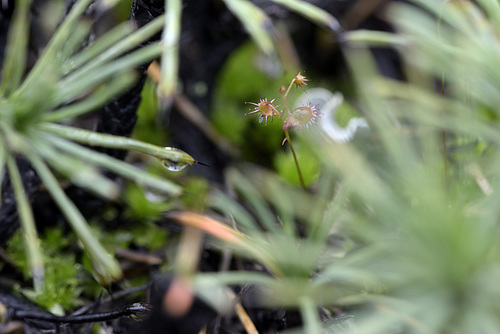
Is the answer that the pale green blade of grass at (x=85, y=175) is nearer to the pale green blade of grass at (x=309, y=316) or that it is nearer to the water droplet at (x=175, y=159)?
the water droplet at (x=175, y=159)

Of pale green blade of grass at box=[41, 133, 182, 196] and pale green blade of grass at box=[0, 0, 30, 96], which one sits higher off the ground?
pale green blade of grass at box=[0, 0, 30, 96]

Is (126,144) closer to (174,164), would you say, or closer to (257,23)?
(174,164)

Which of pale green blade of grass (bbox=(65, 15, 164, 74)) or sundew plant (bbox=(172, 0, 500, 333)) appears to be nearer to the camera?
sundew plant (bbox=(172, 0, 500, 333))

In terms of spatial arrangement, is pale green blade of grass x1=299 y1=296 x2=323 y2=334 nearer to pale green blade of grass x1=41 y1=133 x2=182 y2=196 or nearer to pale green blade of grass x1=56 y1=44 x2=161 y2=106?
pale green blade of grass x1=41 y1=133 x2=182 y2=196

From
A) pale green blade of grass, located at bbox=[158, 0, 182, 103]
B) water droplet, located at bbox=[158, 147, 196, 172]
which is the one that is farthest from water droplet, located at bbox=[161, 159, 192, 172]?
pale green blade of grass, located at bbox=[158, 0, 182, 103]

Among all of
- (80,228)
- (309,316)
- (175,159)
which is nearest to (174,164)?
(175,159)

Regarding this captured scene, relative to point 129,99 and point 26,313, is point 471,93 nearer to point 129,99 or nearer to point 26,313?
point 129,99

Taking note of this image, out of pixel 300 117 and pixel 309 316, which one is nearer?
pixel 309 316

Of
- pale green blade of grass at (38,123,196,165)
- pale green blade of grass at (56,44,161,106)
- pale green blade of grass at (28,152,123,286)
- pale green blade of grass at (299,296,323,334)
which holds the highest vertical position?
pale green blade of grass at (56,44,161,106)
